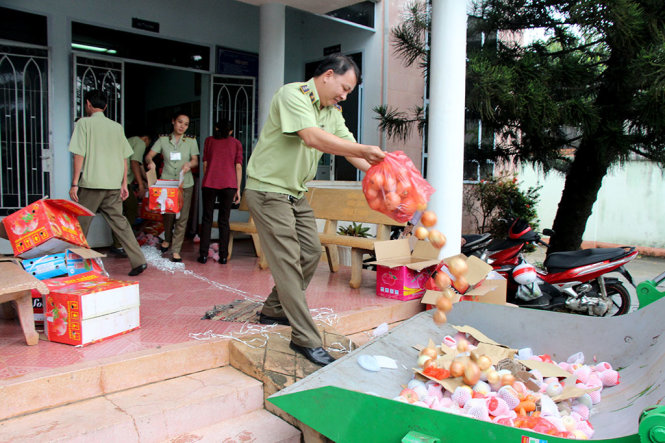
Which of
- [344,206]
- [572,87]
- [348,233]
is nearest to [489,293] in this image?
[344,206]

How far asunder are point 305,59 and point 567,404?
25.7ft

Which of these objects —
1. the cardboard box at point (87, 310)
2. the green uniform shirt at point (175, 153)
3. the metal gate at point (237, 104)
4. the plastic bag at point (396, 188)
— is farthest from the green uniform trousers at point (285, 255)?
the metal gate at point (237, 104)

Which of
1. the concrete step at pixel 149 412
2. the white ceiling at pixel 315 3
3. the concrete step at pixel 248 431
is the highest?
the white ceiling at pixel 315 3

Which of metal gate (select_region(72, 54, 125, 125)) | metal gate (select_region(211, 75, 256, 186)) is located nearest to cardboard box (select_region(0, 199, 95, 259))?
metal gate (select_region(72, 54, 125, 125))

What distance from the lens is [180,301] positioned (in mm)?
4305

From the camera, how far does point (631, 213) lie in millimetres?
12273

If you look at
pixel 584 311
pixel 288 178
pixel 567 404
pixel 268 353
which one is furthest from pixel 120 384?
pixel 584 311

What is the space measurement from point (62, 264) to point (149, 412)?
162cm

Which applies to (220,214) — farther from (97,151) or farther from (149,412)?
(149,412)

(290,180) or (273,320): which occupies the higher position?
(290,180)

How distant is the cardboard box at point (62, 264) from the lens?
11.5ft

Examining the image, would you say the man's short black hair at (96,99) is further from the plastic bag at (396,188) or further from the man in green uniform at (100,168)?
the plastic bag at (396,188)

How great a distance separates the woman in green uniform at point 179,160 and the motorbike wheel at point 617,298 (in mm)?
4742

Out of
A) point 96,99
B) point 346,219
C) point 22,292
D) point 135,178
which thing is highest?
point 96,99
